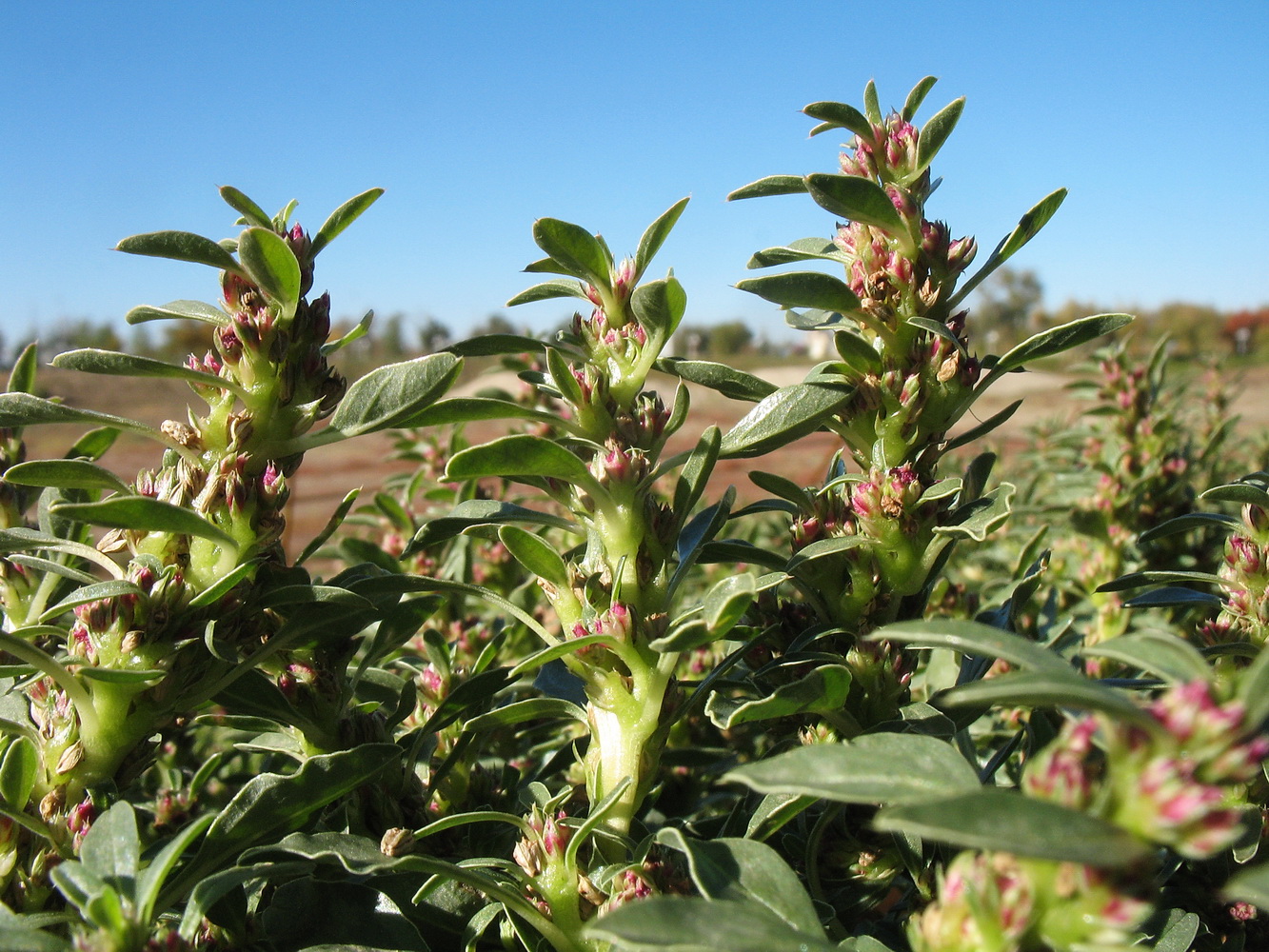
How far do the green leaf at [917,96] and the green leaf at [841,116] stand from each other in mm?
75

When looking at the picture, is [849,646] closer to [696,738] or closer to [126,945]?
[696,738]

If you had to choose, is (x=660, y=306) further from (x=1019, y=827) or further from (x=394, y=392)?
Answer: (x=1019, y=827)

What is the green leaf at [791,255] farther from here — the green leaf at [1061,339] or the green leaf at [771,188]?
the green leaf at [1061,339]

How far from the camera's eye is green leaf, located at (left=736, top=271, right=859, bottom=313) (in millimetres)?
1105

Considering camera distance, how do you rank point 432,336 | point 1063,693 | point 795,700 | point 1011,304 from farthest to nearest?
point 1011,304, point 432,336, point 795,700, point 1063,693

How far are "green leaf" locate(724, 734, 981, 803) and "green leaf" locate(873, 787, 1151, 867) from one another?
0.07m

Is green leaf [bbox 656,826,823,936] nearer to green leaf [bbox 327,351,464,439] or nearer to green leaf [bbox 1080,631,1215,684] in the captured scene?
green leaf [bbox 1080,631,1215,684]

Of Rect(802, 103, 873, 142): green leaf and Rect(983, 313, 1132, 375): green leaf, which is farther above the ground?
Rect(802, 103, 873, 142): green leaf

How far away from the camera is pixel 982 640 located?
0.69 meters

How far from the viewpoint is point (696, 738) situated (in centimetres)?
202

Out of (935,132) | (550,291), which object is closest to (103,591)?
(550,291)

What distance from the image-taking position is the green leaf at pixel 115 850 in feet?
2.78

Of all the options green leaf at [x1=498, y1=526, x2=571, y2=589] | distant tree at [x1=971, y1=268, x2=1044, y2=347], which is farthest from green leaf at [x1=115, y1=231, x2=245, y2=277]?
distant tree at [x1=971, y1=268, x2=1044, y2=347]

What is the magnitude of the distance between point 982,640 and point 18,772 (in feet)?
3.53
